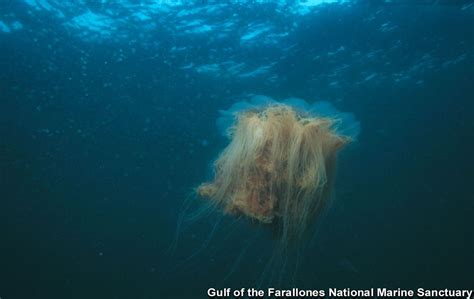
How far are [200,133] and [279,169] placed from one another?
20.1m

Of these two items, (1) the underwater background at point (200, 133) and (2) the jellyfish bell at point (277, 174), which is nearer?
(2) the jellyfish bell at point (277, 174)

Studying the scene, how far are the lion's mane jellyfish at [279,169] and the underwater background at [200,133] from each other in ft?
3.51

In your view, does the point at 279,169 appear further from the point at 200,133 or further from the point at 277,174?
the point at 200,133

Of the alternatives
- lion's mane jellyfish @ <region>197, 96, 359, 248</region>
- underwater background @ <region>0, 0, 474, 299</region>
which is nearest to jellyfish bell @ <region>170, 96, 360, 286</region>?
lion's mane jellyfish @ <region>197, 96, 359, 248</region>

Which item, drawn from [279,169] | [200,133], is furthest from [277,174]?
[200,133]

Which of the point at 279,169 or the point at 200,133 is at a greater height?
the point at 200,133

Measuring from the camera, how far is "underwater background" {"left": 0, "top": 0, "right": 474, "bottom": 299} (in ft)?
49.1

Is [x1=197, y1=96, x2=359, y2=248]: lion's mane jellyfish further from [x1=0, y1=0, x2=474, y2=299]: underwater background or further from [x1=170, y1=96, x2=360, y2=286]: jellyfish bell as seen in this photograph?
[x1=0, y1=0, x2=474, y2=299]: underwater background

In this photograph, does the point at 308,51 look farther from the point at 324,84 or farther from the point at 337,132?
the point at 337,132

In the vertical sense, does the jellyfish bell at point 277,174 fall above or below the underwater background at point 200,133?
below

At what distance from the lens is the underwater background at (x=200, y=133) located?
49.1ft

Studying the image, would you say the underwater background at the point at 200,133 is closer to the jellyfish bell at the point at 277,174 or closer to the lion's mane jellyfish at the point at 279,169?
the jellyfish bell at the point at 277,174

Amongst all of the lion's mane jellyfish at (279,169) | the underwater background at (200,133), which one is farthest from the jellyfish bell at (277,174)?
the underwater background at (200,133)

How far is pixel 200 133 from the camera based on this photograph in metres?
25.3
